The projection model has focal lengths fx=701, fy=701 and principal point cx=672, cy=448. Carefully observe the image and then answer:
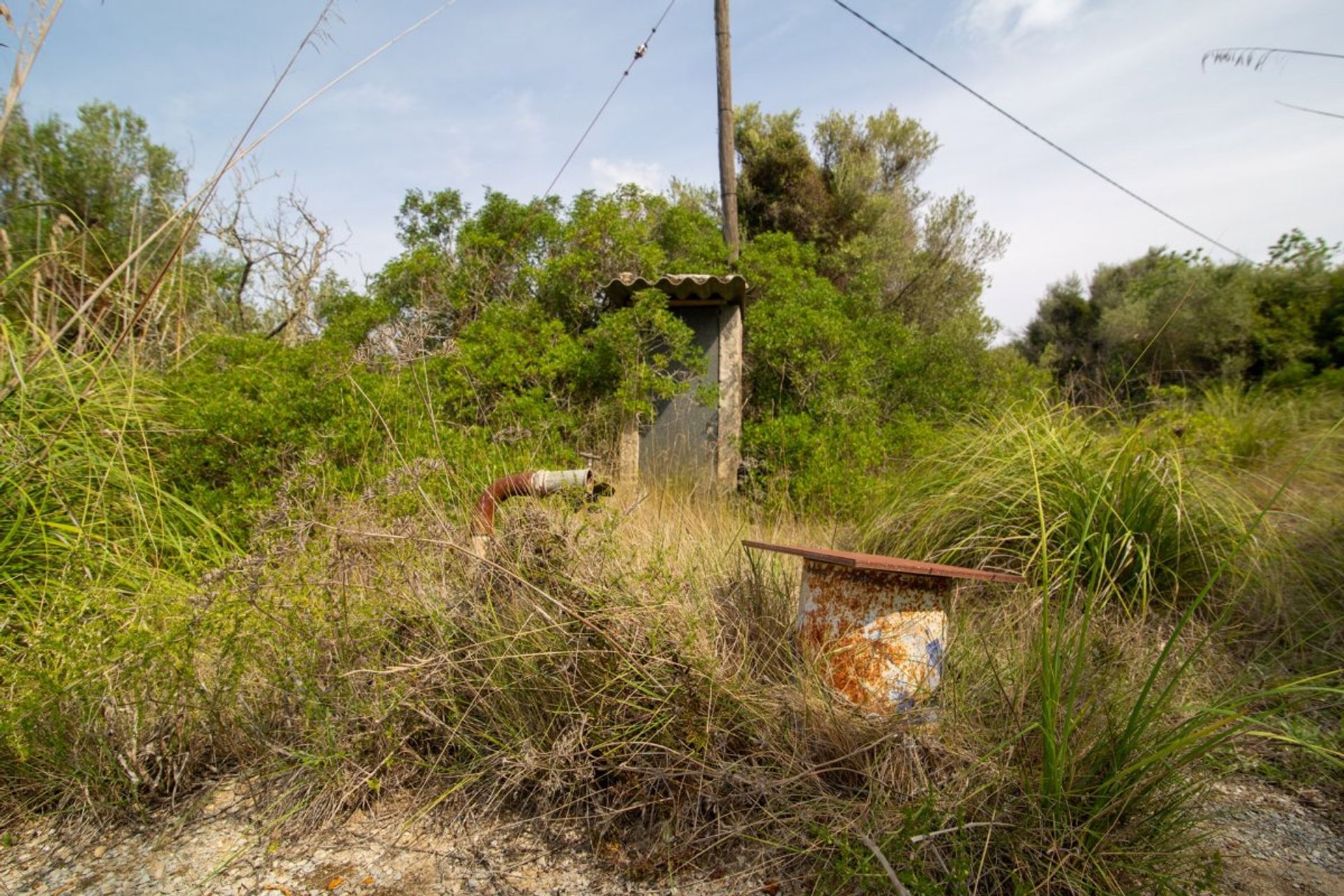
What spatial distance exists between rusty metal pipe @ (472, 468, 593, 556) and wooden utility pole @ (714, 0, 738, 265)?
6.93 metres

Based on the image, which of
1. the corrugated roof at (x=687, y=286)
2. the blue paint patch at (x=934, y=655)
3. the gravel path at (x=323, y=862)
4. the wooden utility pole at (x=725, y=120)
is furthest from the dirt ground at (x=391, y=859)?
the wooden utility pole at (x=725, y=120)

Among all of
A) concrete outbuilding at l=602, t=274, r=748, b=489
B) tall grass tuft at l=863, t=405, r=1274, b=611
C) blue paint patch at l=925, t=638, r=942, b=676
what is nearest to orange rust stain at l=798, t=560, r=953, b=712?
blue paint patch at l=925, t=638, r=942, b=676

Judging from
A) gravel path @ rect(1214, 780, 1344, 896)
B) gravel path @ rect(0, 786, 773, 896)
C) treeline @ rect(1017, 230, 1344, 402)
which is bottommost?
gravel path @ rect(1214, 780, 1344, 896)

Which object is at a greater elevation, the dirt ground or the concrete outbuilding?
the concrete outbuilding

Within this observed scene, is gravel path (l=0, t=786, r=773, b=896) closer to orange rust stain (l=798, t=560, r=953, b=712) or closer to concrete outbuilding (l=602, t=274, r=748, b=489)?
orange rust stain (l=798, t=560, r=953, b=712)

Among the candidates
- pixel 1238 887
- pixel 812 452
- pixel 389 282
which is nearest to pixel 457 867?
pixel 1238 887

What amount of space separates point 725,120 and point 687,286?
12.6ft

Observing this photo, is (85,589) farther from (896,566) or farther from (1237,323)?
(1237,323)

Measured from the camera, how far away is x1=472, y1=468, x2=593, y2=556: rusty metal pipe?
8.55ft

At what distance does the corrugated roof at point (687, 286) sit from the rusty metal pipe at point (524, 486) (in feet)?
13.4

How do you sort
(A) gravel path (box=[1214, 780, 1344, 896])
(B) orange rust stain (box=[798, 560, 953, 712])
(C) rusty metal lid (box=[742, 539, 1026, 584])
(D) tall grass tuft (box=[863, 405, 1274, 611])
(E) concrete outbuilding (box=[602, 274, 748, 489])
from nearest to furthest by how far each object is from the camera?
(A) gravel path (box=[1214, 780, 1344, 896])
(C) rusty metal lid (box=[742, 539, 1026, 584])
(B) orange rust stain (box=[798, 560, 953, 712])
(D) tall grass tuft (box=[863, 405, 1274, 611])
(E) concrete outbuilding (box=[602, 274, 748, 489])

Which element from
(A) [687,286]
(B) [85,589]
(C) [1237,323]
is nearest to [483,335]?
(A) [687,286]

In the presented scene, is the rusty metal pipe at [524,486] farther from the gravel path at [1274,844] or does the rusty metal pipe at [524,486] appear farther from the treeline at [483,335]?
the gravel path at [1274,844]

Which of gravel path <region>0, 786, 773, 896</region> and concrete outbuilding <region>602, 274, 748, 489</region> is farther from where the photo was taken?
concrete outbuilding <region>602, 274, 748, 489</region>
